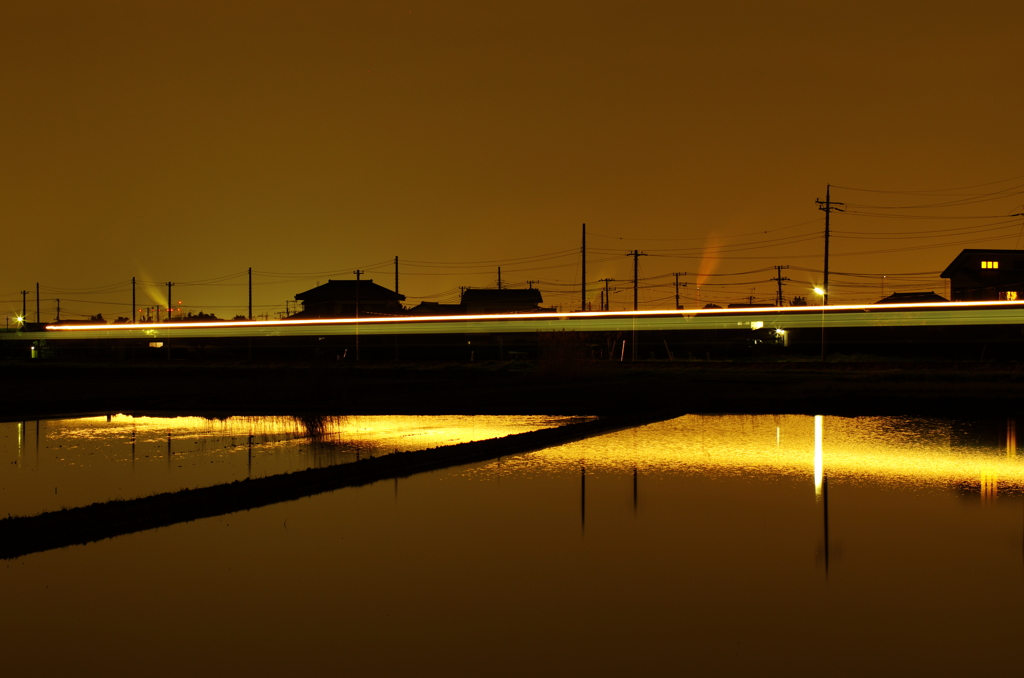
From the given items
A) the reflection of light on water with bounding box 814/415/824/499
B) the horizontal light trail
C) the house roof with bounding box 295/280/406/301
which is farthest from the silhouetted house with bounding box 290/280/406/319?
the reflection of light on water with bounding box 814/415/824/499

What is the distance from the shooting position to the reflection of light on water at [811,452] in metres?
11.7

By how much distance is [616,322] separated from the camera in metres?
51.2

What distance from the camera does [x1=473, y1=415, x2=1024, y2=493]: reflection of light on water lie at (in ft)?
38.4

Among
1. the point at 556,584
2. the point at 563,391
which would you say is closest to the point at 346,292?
the point at 563,391

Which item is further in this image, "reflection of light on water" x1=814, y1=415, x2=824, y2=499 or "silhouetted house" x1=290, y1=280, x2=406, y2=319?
"silhouetted house" x1=290, y1=280, x2=406, y2=319

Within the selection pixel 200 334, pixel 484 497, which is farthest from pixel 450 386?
pixel 200 334

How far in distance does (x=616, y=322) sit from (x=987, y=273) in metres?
36.8

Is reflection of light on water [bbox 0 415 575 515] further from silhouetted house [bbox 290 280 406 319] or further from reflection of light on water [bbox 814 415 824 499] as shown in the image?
silhouetted house [bbox 290 280 406 319]

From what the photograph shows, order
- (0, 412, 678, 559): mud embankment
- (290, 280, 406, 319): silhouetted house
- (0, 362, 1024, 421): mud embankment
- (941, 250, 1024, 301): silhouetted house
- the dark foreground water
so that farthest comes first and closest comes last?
1. (290, 280, 406, 319): silhouetted house
2. (941, 250, 1024, 301): silhouetted house
3. (0, 362, 1024, 421): mud embankment
4. (0, 412, 678, 559): mud embankment
5. the dark foreground water

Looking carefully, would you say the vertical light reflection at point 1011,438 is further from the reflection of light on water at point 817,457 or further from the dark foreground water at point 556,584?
the reflection of light on water at point 817,457

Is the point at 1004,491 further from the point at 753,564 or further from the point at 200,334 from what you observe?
the point at 200,334

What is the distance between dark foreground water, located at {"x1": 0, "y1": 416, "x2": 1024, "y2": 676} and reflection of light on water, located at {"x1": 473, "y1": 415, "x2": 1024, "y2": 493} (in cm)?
62

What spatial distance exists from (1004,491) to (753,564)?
190 inches

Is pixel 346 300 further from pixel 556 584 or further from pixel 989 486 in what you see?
pixel 556 584
